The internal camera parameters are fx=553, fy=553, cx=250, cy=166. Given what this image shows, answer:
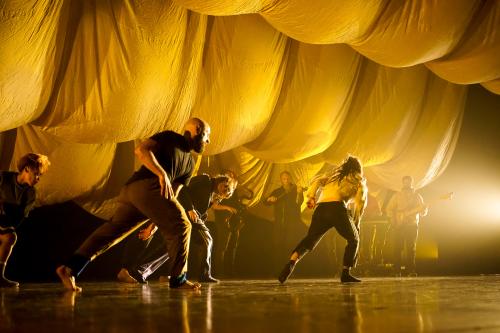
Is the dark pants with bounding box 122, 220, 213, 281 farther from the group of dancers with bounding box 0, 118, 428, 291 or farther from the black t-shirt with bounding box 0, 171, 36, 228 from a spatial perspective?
the black t-shirt with bounding box 0, 171, 36, 228

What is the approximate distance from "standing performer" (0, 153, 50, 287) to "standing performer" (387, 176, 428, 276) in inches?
246

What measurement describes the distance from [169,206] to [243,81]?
4185 millimetres

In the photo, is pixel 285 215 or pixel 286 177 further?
pixel 285 215

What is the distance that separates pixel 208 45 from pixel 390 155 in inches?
189

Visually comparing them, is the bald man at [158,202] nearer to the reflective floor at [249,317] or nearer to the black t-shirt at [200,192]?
the reflective floor at [249,317]

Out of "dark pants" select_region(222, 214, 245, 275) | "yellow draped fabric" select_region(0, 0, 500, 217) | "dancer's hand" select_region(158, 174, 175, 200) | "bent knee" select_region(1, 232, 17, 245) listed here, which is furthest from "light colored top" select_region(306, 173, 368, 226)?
"dark pants" select_region(222, 214, 245, 275)

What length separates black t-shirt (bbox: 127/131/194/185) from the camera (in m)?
4.21

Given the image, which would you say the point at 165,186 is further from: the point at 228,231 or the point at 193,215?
the point at 228,231

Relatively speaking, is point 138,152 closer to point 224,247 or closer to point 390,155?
point 224,247

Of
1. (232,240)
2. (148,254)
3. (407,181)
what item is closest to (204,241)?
(148,254)

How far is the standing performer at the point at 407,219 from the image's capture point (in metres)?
9.51

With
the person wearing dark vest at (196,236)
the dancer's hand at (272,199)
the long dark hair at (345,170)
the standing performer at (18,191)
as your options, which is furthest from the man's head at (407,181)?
the standing performer at (18,191)

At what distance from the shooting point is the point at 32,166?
17.4ft

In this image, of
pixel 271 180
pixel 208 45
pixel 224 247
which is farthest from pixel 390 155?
pixel 208 45
